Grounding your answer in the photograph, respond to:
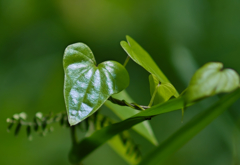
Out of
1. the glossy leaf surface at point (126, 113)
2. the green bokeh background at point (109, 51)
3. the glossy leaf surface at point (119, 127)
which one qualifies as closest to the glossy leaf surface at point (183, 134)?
the glossy leaf surface at point (119, 127)

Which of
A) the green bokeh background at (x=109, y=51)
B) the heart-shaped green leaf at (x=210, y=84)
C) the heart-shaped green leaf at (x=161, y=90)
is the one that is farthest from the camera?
the green bokeh background at (x=109, y=51)

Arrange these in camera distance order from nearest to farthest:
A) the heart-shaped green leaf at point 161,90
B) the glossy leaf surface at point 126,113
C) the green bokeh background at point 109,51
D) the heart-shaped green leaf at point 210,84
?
1. the heart-shaped green leaf at point 210,84
2. the heart-shaped green leaf at point 161,90
3. the glossy leaf surface at point 126,113
4. the green bokeh background at point 109,51

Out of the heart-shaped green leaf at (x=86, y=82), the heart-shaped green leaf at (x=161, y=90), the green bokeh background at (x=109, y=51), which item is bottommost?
the green bokeh background at (x=109, y=51)

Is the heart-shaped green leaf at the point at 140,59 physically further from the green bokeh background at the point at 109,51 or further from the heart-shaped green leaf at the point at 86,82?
the green bokeh background at the point at 109,51

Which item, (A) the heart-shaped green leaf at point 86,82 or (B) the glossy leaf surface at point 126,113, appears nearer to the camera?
(A) the heart-shaped green leaf at point 86,82

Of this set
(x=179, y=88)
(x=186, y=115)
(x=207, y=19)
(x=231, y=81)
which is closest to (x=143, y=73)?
(x=179, y=88)

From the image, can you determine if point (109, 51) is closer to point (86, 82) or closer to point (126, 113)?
point (126, 113)

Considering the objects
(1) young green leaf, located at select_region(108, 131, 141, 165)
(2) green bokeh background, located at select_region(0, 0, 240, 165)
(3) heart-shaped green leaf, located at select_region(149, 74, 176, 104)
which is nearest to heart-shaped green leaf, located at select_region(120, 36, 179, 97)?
(3) heart-shaped green leaf, located at select_region(149, 74, 176, 104)
